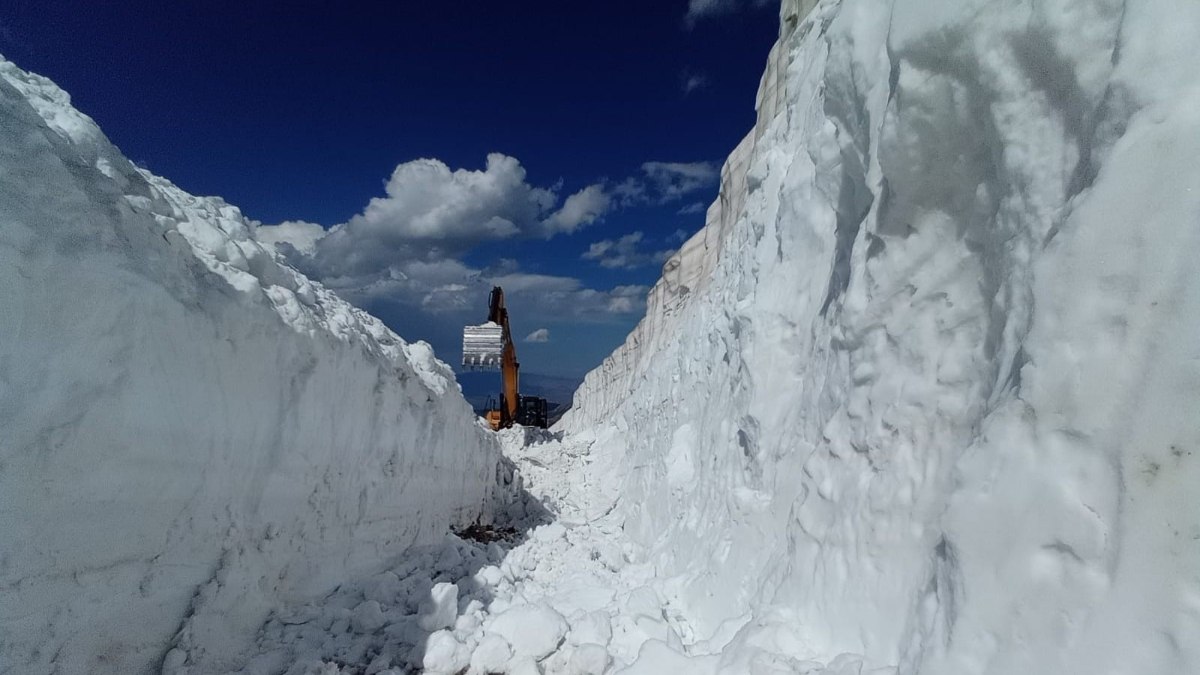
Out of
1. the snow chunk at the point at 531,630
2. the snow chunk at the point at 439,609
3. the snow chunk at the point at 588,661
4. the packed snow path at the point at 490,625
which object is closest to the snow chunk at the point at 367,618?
the packed snow path at the point at 490,625

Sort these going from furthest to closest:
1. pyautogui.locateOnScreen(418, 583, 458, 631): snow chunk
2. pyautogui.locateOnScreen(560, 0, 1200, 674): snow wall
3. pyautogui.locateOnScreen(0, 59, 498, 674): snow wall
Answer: pyautogui.locateOnScreen(418, 583, 458, 631): snow chunk, pyautogui.locateOnScreen(0, 59, 498, 674): snow wall, pyautogui.locateOnScreen(560, 0, 1200, 674): snow wall

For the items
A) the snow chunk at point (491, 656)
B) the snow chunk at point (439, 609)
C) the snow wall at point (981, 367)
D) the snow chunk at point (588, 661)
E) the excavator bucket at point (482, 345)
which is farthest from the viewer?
the excavator bucket at point (482, 345)

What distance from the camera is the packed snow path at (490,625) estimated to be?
12.7 ft

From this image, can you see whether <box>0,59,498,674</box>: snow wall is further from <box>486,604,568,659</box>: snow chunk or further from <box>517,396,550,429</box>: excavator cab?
<box>517,396,550,429</box>: excavator cab

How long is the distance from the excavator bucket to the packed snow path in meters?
10.8

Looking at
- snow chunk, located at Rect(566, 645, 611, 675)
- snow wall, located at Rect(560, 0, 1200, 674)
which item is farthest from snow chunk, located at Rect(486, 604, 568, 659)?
snow wall, located at Rect(560, 0, 1200, 674)

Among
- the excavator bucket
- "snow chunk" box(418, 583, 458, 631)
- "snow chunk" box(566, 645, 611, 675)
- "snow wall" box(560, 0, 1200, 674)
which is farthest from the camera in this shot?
the excavator bucket

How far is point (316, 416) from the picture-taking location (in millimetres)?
4957

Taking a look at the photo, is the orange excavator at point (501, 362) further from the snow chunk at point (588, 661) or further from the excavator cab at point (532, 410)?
the snow chunk at point (588, 661)

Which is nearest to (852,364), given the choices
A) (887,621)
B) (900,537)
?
(900,537)

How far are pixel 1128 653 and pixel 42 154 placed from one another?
15.9ft

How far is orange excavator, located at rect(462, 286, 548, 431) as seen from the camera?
56.6ft

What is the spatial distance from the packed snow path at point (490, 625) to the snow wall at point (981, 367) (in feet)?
1.67

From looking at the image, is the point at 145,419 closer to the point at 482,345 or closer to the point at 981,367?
the point at 981,367
